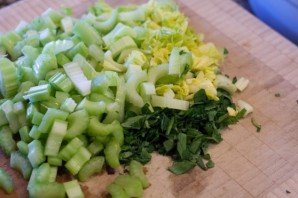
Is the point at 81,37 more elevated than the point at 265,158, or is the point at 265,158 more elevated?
the point at 81,37

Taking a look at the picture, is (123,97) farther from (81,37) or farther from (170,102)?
(81,37)

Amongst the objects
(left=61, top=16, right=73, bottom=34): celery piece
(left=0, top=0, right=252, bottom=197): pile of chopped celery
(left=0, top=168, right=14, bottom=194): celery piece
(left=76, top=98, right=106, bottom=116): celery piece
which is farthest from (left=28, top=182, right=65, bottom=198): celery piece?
(left=61, top=16, right=73, bottom=34): celery piece

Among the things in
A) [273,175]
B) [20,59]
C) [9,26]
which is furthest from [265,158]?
[9,26]

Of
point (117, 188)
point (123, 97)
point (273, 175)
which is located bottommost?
point (273, 175)

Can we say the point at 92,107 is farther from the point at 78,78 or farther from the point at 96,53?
the point at 96,53

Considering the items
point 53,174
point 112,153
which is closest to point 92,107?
point 112,153

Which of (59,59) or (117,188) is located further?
(59,59)

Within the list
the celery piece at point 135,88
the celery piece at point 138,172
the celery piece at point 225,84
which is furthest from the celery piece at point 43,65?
the celery piece at point 225,84

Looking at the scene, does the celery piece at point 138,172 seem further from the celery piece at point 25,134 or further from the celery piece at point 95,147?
the celery piece at point 25,134
